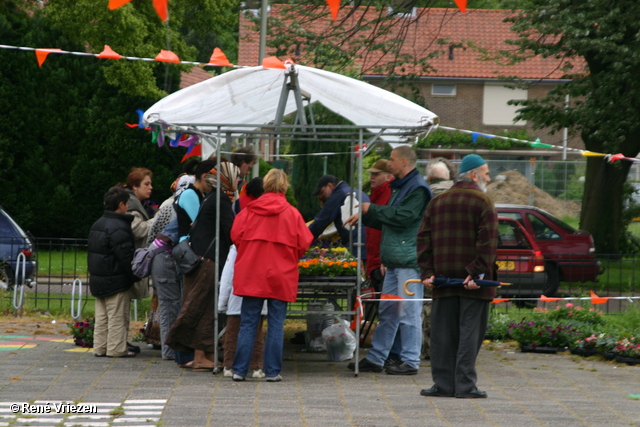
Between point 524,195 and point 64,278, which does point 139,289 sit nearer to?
point 64,278

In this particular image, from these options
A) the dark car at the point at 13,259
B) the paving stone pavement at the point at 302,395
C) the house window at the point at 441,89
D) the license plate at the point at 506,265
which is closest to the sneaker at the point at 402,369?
the paving stone pavement at the point at 302,395

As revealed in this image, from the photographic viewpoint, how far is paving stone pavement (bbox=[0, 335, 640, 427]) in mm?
6027

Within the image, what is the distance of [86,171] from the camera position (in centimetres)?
2289

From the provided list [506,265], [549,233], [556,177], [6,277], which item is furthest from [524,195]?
[6,277]

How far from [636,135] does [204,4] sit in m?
11.4

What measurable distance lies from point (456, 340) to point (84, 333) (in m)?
4.34

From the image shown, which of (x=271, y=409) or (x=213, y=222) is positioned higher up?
(x=213, y=222)

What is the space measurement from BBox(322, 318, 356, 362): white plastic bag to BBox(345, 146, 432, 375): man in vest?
46 centimetres

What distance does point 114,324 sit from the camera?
8.72 metres

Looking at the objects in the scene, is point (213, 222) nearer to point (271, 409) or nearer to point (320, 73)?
point (320, 73)

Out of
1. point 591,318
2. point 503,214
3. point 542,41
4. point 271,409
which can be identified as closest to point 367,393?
point 271,409

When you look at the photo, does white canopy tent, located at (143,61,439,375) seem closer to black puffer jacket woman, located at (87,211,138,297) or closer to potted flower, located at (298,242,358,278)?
potted flower, located at (298,242,358,278)

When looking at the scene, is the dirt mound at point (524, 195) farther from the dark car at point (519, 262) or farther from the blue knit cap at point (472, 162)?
the blue knit cap at point (472, 162)

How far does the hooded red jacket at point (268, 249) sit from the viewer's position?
742 cm
